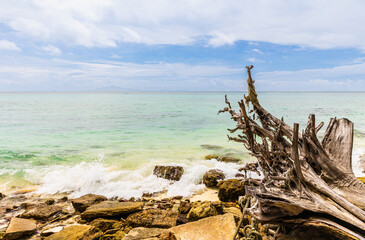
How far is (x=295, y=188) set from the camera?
120 inches

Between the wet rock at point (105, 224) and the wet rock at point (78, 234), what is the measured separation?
18 cm

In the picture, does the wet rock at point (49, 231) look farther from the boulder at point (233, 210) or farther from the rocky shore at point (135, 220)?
the boulder at point (233, 210)

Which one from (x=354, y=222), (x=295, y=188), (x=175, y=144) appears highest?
(x=295, y=188)

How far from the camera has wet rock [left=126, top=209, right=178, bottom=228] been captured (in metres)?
4.81

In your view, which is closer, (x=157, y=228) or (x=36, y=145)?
(x=157, y=228)

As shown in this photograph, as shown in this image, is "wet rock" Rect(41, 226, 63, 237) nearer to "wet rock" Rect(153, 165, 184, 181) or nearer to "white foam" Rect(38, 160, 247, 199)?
"white foam" Rect(38, 160, 247, 199)

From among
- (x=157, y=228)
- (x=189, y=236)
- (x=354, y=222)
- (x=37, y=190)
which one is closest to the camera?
(x=354, y=222)

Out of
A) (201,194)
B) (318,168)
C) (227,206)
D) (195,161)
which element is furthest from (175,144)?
(318,168)

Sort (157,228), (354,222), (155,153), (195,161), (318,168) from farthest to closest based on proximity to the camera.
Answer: (155,153) < (195,161) < (157,228) < (318,168) < (354,222)

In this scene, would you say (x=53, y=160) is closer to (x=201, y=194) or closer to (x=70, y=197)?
(x=70, y=197)

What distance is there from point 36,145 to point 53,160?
15.2ft

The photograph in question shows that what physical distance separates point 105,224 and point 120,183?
3.20 m

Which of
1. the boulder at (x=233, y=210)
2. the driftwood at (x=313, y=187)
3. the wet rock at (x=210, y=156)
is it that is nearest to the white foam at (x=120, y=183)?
the boulder at (x=233, y=210)

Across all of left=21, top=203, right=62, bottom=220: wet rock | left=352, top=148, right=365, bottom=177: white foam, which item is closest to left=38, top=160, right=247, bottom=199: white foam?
left=21, top=203, right=62, bottom=220: wet rock
